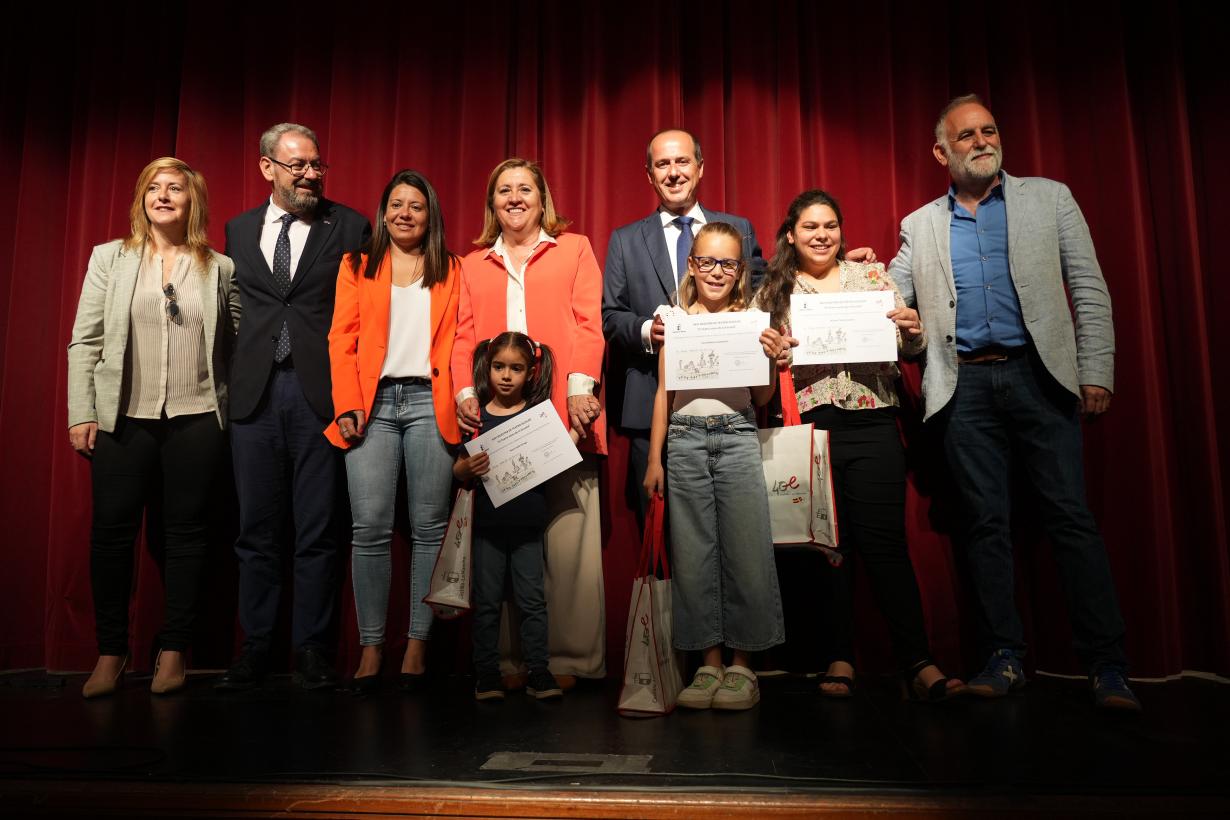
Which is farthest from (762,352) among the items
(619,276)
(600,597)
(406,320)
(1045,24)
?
(1045,24)

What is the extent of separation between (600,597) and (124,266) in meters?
2.17

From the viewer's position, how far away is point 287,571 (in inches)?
135

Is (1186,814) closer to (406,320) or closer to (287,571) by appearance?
(406,320)

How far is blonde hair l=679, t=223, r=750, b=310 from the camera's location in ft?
8.79

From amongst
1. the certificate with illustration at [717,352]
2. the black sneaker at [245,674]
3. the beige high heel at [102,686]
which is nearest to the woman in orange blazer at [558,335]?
the certificate with illustration at [717,352]

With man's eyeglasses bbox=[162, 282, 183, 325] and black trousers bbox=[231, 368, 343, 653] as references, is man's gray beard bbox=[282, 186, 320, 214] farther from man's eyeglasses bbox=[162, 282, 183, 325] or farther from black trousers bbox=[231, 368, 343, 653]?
black trousers bbox=[231, 368, 343, 653]

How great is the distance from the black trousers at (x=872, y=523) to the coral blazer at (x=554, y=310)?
0.82 m

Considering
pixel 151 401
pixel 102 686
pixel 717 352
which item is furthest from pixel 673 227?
pixel 102 686

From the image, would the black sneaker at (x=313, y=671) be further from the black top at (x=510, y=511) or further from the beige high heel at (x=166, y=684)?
the black top at (x=510, y=511)

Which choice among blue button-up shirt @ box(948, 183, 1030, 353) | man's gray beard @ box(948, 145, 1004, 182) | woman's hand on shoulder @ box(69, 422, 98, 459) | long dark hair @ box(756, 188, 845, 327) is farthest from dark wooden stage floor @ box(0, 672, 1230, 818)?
man's gray beard @ box(948, 145, 1004, 182)

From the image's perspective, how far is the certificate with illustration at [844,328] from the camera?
2633mm

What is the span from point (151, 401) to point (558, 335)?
4.96 ft

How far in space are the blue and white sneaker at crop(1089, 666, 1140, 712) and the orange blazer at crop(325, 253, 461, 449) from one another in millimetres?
2223

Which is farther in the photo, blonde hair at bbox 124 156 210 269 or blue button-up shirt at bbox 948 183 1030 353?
blonde hair at bbox 124 156 210 269
